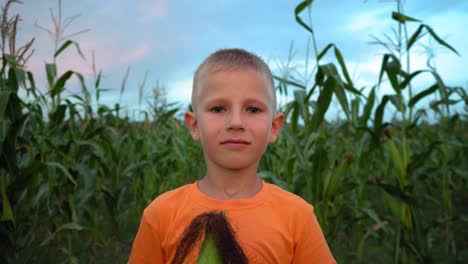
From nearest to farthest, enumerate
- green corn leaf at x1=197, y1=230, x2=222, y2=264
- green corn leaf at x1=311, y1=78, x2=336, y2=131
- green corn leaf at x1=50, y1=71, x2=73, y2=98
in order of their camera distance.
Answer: green corn leaf at x1=197, y1=230, x2=222, y2=264 → green corn leaf at x1=311, y1=78, x2=336, y2=131 → green corn leaf at x1=50, y1=71, x2=73, y2=98

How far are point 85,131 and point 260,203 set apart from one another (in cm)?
301

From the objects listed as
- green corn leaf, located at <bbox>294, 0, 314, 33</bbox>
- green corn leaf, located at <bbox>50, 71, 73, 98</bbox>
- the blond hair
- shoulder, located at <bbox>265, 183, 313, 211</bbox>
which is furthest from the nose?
green corn leaf, located at <bbox>50, 71, 73, 98</bbox>

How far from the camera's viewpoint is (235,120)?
131 centimetres

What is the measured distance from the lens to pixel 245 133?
1.34 metres

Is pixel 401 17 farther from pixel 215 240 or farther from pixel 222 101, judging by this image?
pixel 215 240

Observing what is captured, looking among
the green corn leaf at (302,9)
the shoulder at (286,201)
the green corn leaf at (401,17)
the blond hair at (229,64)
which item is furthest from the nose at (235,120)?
the green corn leaf at (401,17)

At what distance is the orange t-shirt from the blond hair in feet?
1.13

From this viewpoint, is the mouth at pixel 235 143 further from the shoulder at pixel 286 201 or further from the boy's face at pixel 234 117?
the shoulder at pixel 286 201

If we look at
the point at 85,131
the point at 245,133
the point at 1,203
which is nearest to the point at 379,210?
the point at 85,131

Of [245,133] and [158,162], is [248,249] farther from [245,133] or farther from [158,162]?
[158,162]

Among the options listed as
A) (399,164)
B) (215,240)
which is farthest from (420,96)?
(215,240)

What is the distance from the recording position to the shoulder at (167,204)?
151 centimetres

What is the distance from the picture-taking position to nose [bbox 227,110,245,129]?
1311mm

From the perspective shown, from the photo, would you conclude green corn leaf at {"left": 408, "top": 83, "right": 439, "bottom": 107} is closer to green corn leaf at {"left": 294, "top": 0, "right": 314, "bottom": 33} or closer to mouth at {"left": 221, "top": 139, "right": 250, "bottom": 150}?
green corn leaf at {"left": 294, "top": 0, "right": 314, "bottom": 33}
